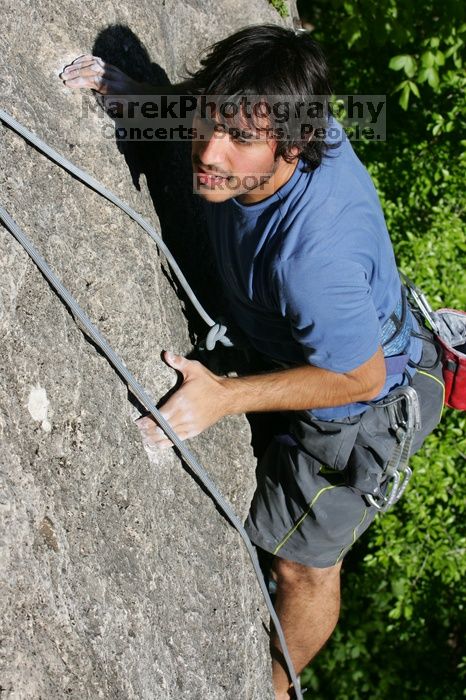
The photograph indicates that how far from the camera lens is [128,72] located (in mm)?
2887

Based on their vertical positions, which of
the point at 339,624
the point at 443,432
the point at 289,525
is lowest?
the point at 339,624

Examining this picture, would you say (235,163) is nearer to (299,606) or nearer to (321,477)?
(321,477)

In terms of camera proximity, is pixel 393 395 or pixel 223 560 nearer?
pixel 223 560

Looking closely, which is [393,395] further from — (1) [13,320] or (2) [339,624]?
(2) [339,624]

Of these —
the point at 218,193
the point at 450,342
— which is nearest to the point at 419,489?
the point at 450,342

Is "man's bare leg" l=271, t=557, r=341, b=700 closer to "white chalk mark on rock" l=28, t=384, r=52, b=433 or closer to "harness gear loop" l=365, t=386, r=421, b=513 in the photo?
"harness gear loop" l=365, t=386, r=421, b=513

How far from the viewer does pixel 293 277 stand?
2369mm

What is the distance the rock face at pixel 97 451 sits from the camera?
80.7 inches

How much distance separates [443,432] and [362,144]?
6.42ft

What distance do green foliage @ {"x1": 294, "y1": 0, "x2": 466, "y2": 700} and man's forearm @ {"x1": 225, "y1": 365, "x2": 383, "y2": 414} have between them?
2180mm

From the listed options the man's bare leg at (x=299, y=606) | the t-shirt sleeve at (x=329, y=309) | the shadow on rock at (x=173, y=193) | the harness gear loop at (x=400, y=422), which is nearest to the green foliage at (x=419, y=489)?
the man's bare leg at (x=299, y=606)

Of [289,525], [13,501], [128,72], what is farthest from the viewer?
[289,525]

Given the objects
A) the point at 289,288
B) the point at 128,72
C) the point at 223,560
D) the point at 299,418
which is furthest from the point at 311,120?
the point at 223,560

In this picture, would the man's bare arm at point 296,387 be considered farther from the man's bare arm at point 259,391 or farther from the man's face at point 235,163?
the man's face at point 235,163
